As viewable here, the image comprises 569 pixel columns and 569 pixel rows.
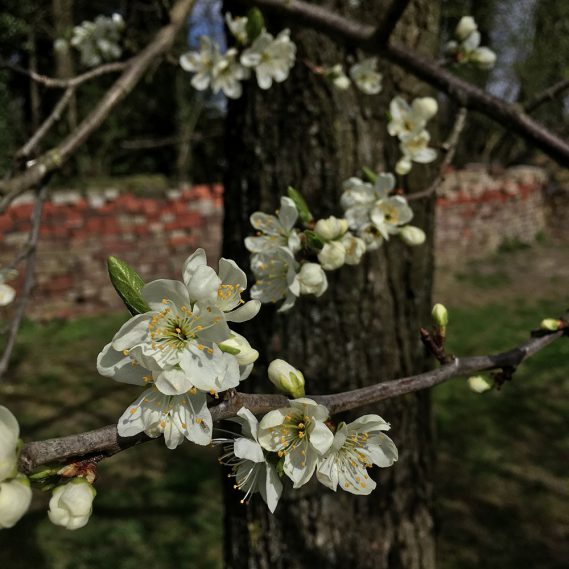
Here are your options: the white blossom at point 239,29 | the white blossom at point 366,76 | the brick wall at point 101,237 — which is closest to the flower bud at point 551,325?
the white blossom at point 366,76

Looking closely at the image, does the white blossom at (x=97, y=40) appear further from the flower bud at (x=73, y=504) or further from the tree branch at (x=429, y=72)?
the flower bud at (x=73, y=504)

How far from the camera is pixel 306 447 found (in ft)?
2.56

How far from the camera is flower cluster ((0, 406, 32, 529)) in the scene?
591 millimetres

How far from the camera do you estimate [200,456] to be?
3.69 m

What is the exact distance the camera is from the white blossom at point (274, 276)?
3.45ft

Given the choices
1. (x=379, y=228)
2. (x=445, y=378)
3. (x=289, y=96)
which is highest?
(x=289, y=96)

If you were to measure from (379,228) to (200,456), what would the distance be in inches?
113

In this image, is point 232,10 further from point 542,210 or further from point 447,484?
point 542,210

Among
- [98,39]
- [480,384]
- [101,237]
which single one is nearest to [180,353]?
[480,384]

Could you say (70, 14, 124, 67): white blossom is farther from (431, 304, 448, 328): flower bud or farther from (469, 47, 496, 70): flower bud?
(431, 304, 448, 328): flower bud

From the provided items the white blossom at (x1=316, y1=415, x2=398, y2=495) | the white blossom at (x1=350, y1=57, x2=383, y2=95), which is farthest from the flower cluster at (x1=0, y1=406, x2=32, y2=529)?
the white blossom at (x1=350, y1=57, x2=383, y2=95)

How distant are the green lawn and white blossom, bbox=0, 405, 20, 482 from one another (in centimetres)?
178

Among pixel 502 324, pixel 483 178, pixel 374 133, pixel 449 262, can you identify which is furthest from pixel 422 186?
pixel 483 178

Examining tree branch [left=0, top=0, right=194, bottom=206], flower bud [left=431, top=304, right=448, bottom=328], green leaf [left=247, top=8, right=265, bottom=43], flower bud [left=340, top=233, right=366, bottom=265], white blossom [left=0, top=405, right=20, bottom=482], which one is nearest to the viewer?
white blossom [left=0, top=405, right=20, bottom=482]
